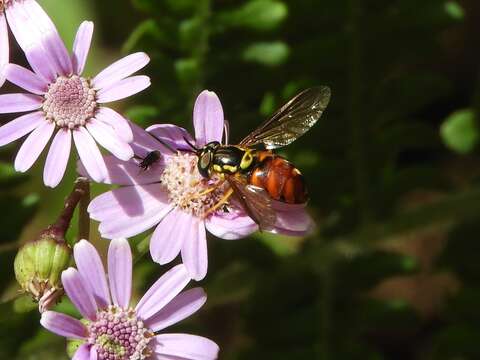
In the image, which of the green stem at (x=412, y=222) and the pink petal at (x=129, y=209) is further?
the green stem at (x=412, y=222)

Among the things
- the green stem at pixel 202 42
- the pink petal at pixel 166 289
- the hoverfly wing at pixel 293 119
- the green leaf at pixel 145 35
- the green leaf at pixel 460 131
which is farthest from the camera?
the green leaf at pixel 460 131

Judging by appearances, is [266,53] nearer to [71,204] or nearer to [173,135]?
[173,135]

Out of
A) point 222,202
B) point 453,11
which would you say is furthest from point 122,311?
point 453,11

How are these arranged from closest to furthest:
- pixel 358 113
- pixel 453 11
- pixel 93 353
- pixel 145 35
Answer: pixel 93 353
pixel 145 35
pixel 453 11
pixel 358 113

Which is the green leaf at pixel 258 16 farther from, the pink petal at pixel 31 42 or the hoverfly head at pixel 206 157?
the pink petal at pixel 31 42

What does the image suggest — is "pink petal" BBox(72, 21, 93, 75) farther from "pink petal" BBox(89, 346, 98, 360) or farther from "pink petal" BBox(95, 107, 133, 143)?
"pink petal" BBox(89, 346, 98, 360)

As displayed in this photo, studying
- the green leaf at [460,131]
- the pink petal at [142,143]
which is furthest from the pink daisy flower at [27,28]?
the green leaf at [460,131]

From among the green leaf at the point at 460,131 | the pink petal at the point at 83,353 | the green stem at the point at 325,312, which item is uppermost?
the pink petal at the point at 83,353
